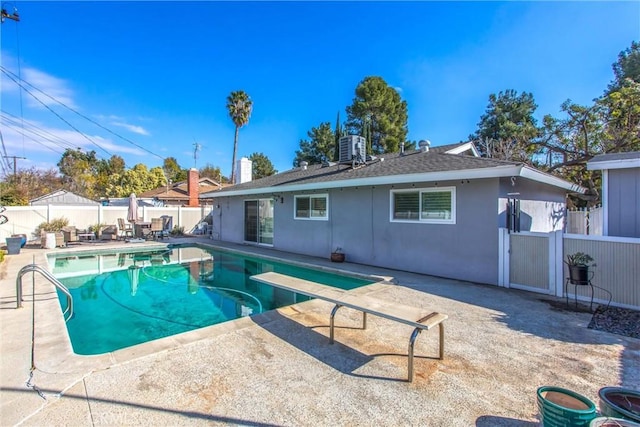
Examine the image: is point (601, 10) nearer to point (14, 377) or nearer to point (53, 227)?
point (14, 377)

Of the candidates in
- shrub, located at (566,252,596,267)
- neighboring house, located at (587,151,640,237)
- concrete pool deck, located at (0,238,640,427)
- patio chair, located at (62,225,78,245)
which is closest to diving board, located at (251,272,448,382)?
concrete pool deck, located at (0,238,640,427)

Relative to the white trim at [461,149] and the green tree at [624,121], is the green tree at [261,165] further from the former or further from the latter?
the green tree at [624,121]

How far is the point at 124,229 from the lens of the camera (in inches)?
686

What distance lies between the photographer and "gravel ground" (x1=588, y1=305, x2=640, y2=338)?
4508 mm

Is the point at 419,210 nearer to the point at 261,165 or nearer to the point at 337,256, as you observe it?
the point at 337,256

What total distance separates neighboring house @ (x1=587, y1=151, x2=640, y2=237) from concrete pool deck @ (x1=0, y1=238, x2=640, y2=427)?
8.50 ft

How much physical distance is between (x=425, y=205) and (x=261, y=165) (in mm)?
38594

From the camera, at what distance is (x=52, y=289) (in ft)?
22.0

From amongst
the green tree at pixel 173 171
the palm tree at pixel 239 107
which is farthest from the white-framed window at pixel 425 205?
the green tree at pixel 173 171

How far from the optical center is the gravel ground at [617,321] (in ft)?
14.8

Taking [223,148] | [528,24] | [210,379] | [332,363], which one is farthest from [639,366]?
[223,148]

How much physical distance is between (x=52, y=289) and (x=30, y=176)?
112ft

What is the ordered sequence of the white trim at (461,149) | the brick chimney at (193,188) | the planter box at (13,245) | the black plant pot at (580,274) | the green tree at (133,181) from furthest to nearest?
the green tree at (133,181) < the brick chimney at (193,188) < the planter box at (13,245) < the white trim at (461,149) < the black plant pot at (580,274)

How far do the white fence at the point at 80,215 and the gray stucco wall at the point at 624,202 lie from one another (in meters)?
20.4
